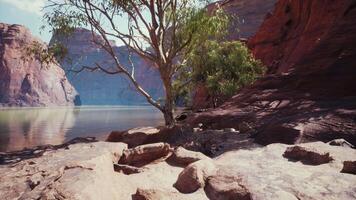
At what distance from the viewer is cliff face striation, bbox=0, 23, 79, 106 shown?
134625mm

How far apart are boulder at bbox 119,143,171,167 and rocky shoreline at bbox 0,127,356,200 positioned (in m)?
0.17

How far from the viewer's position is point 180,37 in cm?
1884

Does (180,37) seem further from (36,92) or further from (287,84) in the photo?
(36,92)

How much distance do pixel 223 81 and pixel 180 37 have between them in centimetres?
1500

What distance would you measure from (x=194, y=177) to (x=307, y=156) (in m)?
2.48

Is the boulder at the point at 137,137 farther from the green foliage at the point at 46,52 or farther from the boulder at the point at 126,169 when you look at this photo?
the green foliage at the point at 46,52

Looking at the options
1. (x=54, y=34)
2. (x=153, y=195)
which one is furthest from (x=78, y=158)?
(x=54, y=34)

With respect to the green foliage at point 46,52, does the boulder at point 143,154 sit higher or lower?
lower

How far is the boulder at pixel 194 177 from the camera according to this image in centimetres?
642

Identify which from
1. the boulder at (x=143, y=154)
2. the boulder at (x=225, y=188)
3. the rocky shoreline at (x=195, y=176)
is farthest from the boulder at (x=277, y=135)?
the boulder at (x=225, y=188)

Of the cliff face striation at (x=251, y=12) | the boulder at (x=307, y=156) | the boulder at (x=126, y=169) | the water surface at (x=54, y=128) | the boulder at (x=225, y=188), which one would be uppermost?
the cliff face striation at (x=251, y=12)

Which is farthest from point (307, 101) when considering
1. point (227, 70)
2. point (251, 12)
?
point (251, 12)

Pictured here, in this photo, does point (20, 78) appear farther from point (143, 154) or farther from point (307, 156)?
point (307, 156)

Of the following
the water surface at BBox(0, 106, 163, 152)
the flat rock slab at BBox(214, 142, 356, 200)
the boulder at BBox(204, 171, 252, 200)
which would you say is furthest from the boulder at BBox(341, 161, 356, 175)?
the water surface at BBox(0, 106, 163, 152)
